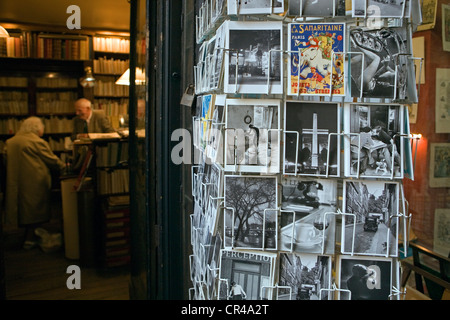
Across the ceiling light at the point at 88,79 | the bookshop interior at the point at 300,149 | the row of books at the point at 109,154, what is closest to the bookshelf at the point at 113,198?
the row of books at the point at 109,154

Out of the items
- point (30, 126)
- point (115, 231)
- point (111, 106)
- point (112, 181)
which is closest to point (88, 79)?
point (111, 106)

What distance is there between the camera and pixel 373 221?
961 millimetres

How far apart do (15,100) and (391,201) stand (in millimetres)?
6925

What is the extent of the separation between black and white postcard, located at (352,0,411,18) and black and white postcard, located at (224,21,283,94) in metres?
0.18

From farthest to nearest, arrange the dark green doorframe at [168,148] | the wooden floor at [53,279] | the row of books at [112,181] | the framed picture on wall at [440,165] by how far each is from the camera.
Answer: the row of books at [112,181], the wooden floor at [53,279], the dark green doorframe at [168,148], the framed picture on wall at [440,165]

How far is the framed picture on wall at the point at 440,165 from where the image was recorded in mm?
1397

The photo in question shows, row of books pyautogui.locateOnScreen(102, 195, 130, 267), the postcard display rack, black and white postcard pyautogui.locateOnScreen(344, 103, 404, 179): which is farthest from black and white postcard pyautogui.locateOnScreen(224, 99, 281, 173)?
row of books pyautogui.locateOnScreen(102, 195, 130, 267)

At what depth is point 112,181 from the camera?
3857mm

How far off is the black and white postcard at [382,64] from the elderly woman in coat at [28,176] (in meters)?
4.11

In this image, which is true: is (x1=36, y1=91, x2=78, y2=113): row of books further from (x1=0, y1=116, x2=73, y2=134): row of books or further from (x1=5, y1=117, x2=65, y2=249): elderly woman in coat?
(x1=5, y1=117, x2=65, y2=249): elderly woman in coat

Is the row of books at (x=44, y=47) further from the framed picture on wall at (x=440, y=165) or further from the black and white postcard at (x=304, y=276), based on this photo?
the black and white postcard at (x=304, y=276)

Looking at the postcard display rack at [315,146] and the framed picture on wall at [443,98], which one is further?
the framed picture on wall at [443,98]

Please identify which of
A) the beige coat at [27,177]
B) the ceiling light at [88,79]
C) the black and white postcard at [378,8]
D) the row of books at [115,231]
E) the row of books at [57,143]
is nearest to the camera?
the black and white postcard at [378,8]
